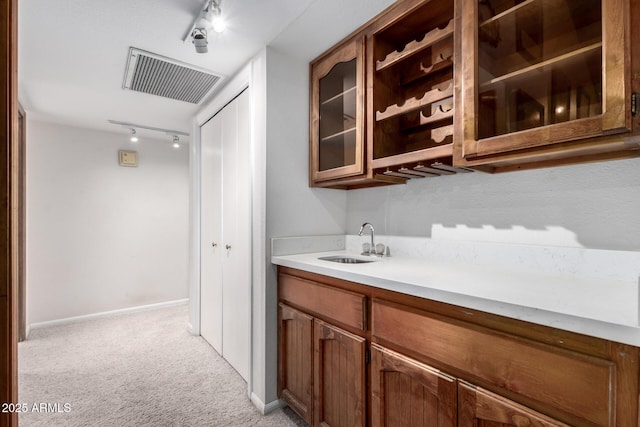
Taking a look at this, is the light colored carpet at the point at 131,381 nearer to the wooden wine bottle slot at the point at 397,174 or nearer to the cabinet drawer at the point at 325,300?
the cabinet drawer at the point at 325,300

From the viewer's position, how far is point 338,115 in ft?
6.40

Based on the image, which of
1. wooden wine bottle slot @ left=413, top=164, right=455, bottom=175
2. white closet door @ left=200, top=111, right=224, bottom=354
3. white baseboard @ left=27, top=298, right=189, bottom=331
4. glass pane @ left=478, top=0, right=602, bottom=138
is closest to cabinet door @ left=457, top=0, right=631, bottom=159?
glass pane @ left=478, top=0, right=602, bottom=138

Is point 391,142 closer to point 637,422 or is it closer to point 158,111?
point 637,422

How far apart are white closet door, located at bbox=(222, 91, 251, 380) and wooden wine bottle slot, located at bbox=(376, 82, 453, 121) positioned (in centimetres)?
98

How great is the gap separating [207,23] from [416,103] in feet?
3.75

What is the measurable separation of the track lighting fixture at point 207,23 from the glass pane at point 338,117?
2.36 feet

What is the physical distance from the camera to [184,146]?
4199 mm

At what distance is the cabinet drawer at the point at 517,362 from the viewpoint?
730 millimetres

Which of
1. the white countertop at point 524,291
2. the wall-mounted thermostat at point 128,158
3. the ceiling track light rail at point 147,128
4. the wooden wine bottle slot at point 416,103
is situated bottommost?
the white countertop at point 524,291

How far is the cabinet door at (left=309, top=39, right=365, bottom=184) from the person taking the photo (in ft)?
5.69

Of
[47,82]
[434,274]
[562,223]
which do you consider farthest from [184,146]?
[562,223]

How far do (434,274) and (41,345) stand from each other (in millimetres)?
3616

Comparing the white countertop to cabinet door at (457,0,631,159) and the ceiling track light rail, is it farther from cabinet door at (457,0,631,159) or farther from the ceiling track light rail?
the ceiling track light rail

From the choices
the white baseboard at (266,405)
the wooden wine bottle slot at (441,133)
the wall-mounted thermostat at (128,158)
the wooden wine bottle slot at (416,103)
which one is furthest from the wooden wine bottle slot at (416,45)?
the wall-mounted thermostat at (128,158)
